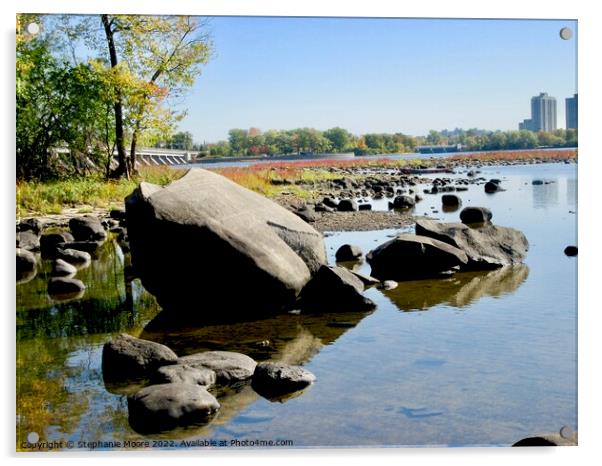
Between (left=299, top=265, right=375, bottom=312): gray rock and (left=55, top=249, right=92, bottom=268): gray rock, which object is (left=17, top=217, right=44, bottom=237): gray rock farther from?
(left=299, top=265, right=375, bottom=312): gray rock

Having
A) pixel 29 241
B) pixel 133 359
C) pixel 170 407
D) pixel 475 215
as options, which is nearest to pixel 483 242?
pixel 475 215

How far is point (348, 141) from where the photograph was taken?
8.13 m

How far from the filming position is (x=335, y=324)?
8625 millimetres

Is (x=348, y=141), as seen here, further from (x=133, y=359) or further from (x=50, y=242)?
(x=50, y=242)

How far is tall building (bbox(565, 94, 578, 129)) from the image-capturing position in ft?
22.6

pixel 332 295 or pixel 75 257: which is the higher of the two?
pixel 75 257

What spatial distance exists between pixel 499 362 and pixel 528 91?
8.55 ft

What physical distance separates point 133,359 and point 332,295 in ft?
9.71

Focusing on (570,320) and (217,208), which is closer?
(570,320)

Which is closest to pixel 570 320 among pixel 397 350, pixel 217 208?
pixel 397 350

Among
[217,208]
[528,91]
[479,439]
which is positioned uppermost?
[528,91]

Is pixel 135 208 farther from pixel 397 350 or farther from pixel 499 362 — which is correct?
pixel 499 362

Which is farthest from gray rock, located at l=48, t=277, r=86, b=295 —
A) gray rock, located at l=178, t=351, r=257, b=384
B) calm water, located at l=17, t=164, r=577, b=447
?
gray rock, located at l=178, t=351, r=257, b=384

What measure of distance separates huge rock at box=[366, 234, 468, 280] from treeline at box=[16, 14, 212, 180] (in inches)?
146
